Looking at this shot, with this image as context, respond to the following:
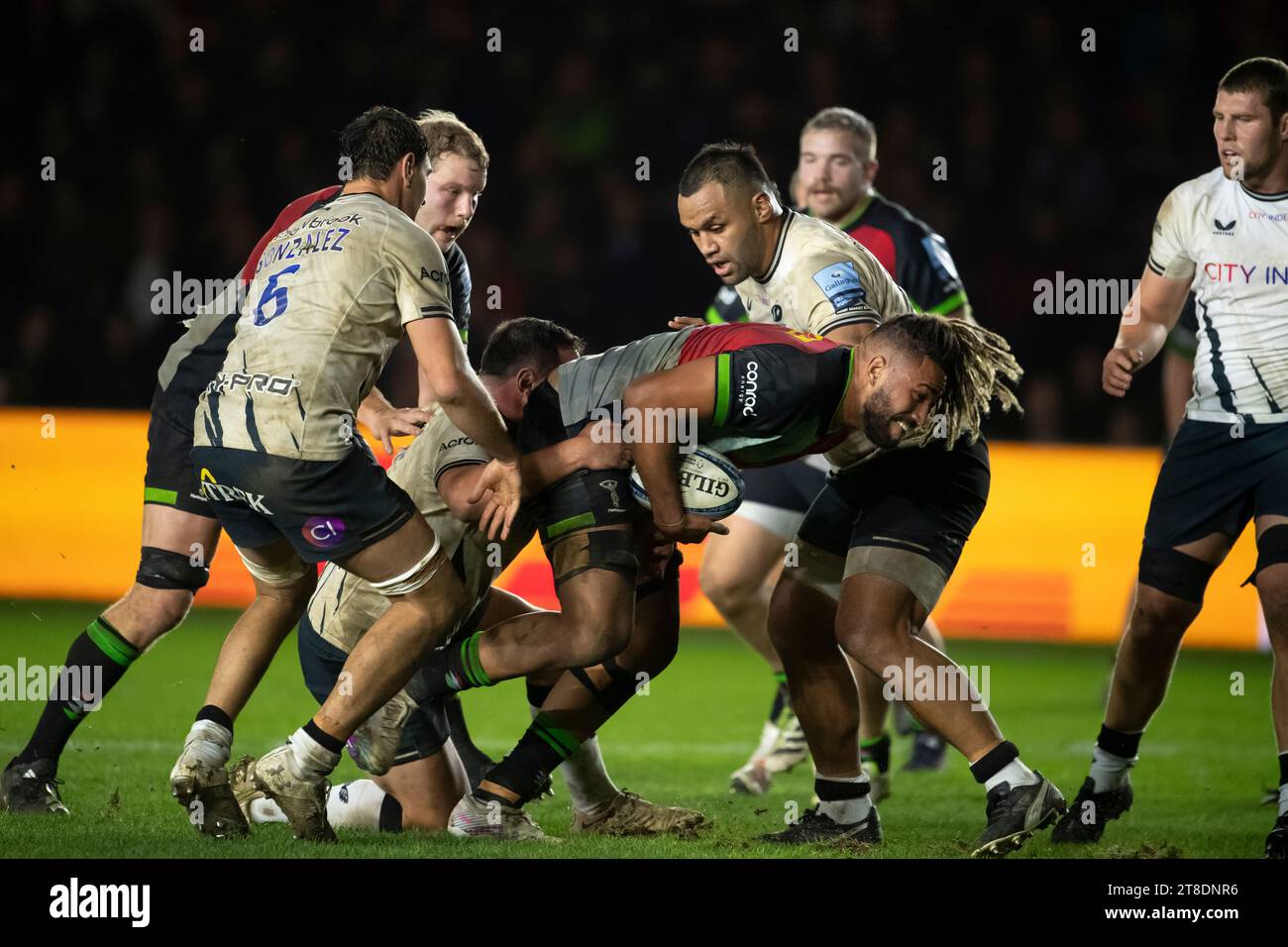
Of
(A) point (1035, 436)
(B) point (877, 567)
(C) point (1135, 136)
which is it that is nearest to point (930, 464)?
(B) point (877, 567)

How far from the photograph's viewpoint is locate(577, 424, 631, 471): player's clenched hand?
516 centimetres

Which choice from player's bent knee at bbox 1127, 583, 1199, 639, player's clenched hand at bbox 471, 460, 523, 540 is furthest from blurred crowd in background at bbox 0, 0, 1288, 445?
player's clenched hand at bbox 471, 460, 523, 540

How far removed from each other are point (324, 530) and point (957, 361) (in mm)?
2080

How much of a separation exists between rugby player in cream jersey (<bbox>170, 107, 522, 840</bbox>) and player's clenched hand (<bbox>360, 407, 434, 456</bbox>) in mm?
700

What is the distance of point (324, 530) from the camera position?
15.8 feet

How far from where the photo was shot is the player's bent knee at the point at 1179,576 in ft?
17.4

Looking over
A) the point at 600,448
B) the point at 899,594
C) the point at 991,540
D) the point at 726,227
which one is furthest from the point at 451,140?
the point at 991,540

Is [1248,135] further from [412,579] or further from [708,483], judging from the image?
[412,579]

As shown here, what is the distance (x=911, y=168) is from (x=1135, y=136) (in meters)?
2.27

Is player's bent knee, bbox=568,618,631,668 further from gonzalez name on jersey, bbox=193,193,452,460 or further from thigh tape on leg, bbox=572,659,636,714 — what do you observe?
gonzalez name on jersey, bbox=193,193,452,460

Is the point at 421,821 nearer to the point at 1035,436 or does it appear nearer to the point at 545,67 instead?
the point at 1035,436

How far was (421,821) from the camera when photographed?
5.47 meters

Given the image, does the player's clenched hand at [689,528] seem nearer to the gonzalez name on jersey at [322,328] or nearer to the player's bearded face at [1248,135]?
the gonzalez name on jersey at [322,328]

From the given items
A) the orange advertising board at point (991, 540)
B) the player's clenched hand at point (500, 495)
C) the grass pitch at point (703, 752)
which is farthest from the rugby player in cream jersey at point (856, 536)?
the orange advertising board at point (991, 540)
